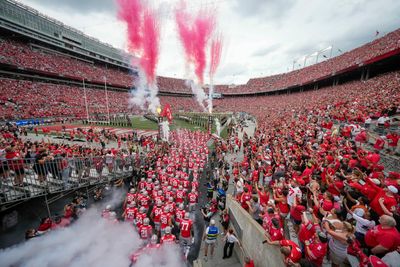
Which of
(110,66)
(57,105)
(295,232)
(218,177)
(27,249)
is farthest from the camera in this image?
(110,66)

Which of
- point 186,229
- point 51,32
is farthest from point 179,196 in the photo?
point 51,32

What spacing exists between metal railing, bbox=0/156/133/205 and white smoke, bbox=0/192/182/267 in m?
1.62

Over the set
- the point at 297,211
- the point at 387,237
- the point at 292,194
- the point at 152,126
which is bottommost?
the point at 152,126

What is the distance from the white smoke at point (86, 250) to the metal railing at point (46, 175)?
1622 millimetres

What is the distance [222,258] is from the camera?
6633 millimetres

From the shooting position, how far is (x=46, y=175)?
7.33 meters

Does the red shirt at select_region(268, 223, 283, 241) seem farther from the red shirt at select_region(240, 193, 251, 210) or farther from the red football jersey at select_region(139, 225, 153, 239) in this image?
the red football jersey at select_region(139, 225, 153, 239)

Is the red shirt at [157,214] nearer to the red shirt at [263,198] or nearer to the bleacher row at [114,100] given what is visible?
the red shirt at [263,198]

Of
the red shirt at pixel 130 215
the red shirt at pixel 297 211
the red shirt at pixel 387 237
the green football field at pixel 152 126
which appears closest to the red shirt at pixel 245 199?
the red shirt at pixel 297 211

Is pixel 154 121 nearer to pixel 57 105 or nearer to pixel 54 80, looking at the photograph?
pixel 57 105

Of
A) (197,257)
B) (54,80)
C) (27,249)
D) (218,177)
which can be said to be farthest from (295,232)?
(54,80)

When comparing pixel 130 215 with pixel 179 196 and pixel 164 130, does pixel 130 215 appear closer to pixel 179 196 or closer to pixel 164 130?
pixel 179 196

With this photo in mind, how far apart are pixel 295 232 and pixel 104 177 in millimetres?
9326

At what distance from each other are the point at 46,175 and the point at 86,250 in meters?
Result: 3.18
